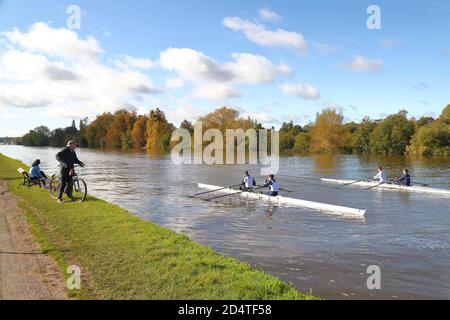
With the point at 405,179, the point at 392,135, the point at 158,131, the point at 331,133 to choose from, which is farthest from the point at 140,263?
the point at 158,131

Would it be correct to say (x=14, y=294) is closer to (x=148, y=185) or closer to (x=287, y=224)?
(x=287, y=224)

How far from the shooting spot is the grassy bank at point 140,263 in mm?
6906

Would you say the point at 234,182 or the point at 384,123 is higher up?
the point at 384,123

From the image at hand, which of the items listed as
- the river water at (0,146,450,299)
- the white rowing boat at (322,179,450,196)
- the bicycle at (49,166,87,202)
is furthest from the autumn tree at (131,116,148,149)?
the bicycle at (49,166,87,202)

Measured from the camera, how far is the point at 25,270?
7.74 metres

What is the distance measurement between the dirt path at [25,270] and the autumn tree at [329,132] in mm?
88817

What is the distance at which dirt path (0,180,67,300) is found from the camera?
6609mm

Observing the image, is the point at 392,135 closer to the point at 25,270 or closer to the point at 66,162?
the point at 66,162

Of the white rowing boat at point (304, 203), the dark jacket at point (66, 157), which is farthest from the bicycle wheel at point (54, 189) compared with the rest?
the white rowing boat at point (304, 203)

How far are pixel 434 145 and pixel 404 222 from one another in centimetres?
7015

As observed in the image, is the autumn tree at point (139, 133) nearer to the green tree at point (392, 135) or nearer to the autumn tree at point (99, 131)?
the autumn tree at point (99, 131)
